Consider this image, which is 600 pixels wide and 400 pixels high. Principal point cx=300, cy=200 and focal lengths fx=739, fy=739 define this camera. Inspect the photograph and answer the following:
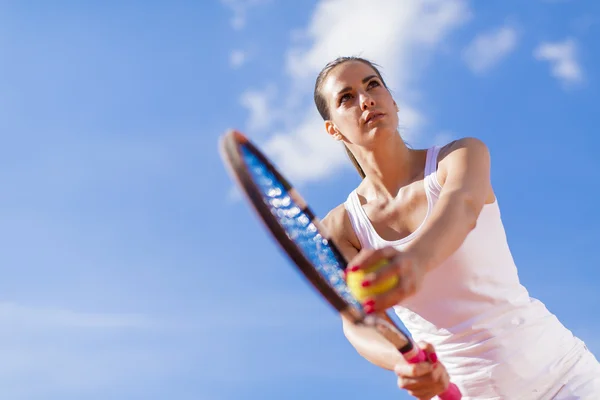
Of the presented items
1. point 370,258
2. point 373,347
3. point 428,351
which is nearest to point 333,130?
point 373,347

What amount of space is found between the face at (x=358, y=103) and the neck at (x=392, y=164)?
0.11 m

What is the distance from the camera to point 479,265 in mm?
5438

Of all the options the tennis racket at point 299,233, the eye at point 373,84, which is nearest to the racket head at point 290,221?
the tennis racket at point 299,233

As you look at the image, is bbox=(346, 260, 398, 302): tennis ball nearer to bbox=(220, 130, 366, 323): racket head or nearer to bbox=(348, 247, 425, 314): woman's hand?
bbox=(348, 247, 425, 314): woman's hand

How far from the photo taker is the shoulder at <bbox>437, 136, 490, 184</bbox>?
5043 mm

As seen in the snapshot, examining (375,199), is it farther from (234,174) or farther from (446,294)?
(234,174)

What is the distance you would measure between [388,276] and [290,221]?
132cm

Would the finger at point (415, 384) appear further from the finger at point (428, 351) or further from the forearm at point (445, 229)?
the forearm at point (445, 229)

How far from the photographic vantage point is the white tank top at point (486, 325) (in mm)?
5234

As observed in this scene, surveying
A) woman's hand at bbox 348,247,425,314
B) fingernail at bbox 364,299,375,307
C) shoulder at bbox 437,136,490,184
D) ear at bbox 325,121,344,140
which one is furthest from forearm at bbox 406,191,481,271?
ear at bbox 325,121,344,140

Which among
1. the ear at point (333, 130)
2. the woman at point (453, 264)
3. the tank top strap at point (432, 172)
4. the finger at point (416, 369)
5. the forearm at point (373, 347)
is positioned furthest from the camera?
the ear at point (333, 130)

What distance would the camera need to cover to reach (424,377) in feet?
13.8

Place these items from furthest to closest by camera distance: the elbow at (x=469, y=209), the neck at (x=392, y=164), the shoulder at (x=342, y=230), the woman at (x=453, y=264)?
the shoulder at (x=342, y=230) → the neck at (x=392, y=164) → the woman at (x=453, y=264) → the elbow at (x=469, y=209)

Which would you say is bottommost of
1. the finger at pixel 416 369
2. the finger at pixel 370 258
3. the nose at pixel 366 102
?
the finger at pixel 416 369
